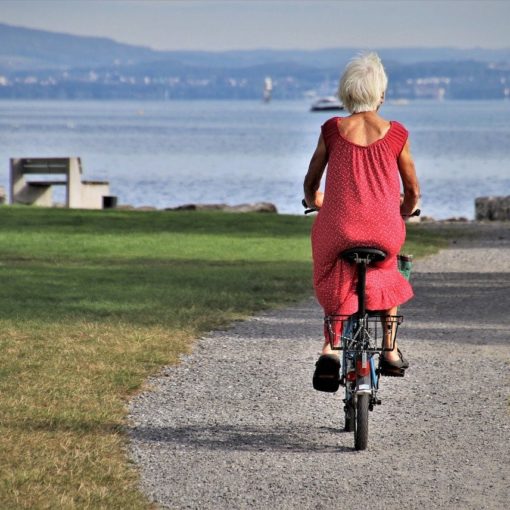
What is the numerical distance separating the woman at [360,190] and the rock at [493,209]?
1828 centimetres

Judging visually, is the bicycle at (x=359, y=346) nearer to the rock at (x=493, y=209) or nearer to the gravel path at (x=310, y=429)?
the gravel path at (x=310, y=429)

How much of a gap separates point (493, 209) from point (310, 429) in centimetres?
1808

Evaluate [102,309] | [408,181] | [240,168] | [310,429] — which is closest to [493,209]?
[102,309]

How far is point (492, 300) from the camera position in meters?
12.6

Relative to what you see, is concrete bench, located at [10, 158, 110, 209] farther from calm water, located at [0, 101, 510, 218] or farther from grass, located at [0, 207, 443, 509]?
calm water, located at [0, 101, 510, 218]

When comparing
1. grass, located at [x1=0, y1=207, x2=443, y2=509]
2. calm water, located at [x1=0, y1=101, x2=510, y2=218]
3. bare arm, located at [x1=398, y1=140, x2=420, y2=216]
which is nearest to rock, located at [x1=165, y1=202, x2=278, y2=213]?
grass, located at [x1=0, y1=207, x2=443, y2=509]

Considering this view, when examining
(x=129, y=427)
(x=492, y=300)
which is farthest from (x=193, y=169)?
(x=129, y=427)

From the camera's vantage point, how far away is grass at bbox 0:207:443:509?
19.9ft

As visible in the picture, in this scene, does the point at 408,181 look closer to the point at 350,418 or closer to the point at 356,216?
the point at 356,216

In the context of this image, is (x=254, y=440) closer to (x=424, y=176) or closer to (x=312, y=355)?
(x=312, y=355)

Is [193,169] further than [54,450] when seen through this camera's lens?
Yes

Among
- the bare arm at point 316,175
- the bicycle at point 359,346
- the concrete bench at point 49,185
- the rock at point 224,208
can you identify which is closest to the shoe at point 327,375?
the bicycle at point 359,346

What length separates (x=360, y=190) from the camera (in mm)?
6219

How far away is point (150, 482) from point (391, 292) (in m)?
1.45
